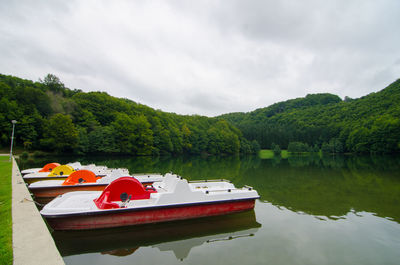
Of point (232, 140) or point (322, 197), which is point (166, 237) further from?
point (232, 140)

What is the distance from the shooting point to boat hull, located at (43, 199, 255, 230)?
6.88 m

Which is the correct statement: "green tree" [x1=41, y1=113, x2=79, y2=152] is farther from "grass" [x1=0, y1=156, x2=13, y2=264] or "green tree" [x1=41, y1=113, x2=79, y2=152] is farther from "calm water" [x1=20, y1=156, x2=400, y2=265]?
"calm water" [x1=20, y1=156, x2=400, y2=265]

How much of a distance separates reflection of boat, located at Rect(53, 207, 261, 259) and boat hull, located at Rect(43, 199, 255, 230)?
213mm

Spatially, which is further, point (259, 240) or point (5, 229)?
point (259, 240)

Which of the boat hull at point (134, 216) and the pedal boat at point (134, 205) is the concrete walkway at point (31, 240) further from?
the boat hull at point (134, 216)

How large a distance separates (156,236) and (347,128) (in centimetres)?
10157

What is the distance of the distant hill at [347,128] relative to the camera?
72438 millimetres

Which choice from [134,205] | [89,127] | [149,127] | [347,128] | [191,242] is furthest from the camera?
[347,128]

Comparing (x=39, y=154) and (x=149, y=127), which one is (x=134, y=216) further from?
(x=149, y=127)

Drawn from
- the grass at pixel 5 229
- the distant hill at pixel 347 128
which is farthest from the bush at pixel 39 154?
the distant hill at pixel 347 128

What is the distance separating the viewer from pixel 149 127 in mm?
67875

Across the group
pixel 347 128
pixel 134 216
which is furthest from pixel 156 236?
pixel 347 128

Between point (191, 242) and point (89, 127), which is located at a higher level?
point (89, 127)

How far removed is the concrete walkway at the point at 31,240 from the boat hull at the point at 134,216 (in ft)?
2.75
